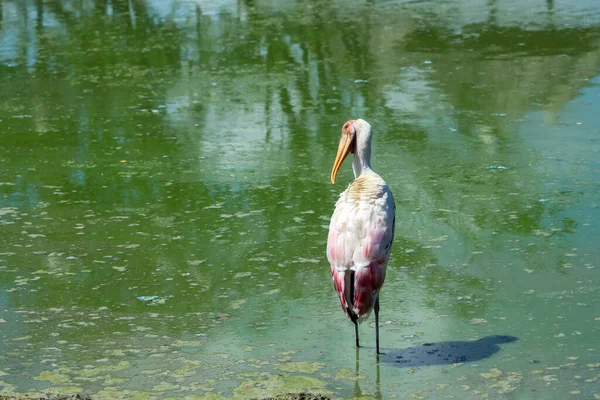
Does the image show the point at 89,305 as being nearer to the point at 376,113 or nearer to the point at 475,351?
the point at 475,351

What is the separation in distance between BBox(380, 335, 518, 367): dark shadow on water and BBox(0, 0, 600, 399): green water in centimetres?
2

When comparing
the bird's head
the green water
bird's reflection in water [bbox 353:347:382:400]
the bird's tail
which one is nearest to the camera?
bird's reflection in water [bbox 353:347:382:400]

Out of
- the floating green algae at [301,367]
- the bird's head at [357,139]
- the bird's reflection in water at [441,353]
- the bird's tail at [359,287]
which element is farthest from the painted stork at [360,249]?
the bird's head at [357,139]

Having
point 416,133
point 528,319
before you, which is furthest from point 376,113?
point 528,319

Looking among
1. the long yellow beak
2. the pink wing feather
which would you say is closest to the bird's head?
the long yellow beak

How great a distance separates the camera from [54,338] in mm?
5086

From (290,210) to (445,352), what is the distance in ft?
7.58

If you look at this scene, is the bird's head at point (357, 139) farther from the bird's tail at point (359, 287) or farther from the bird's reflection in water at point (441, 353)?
the bird's reflection in water at point (441, 353)

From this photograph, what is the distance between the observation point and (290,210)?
6.87 meters

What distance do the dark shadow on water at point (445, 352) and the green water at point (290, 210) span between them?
18mm

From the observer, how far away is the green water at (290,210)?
4719 mm

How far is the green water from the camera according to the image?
4719 mm

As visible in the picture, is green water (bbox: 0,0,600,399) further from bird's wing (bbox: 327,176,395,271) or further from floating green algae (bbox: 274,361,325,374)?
bird's wing (bbox: 327,176,395,271)

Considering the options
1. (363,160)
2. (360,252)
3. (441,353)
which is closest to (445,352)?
(441,353)
